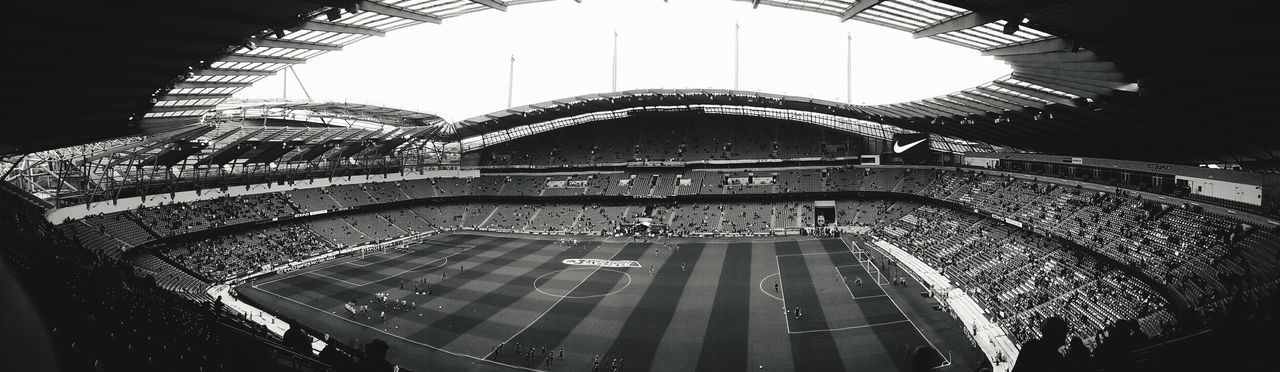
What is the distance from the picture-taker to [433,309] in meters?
35.6

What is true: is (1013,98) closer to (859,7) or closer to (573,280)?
(859,7)

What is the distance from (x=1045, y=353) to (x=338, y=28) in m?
25.0

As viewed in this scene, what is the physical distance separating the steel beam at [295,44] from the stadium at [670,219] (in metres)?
0.21

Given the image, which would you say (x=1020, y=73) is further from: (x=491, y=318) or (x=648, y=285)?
(x=491, y=318)

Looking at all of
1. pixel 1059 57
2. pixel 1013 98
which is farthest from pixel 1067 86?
pixel 1013 98

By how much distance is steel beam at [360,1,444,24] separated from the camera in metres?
19.6

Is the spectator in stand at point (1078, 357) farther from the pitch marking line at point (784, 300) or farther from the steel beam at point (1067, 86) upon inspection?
the steel beam at point (1067, 86)

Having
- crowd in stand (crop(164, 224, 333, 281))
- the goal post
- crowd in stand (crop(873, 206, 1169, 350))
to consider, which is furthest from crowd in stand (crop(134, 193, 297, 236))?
crowd in stand (crop(873, 206, 1169, 350))

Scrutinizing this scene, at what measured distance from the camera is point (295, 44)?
76.8 ft

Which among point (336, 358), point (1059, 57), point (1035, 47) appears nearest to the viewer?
point (336, 358)

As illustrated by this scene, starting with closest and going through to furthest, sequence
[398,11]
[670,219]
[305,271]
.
Result: [398,11] < [305,271] < [670,219]

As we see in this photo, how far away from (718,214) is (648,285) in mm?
28435

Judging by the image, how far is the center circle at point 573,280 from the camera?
128 ft

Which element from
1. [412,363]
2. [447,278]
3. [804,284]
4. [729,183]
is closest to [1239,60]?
[804,284]
